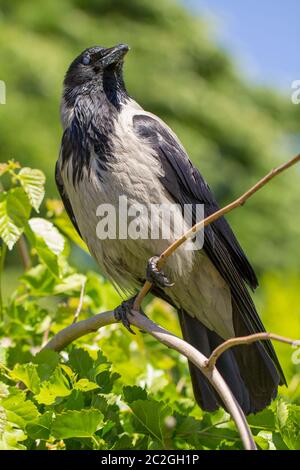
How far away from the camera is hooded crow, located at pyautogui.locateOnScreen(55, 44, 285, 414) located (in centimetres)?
260

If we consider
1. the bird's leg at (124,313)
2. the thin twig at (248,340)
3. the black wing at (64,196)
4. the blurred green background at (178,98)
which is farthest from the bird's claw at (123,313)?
the blurred green background at (178,98)

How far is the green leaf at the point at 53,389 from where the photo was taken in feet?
6.07

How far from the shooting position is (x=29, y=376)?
1.87 metres

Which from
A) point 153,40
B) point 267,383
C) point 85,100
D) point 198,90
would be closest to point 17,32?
point 153,40

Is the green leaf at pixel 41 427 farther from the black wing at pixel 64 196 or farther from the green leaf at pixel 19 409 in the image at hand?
the black wing at pixel 64 196

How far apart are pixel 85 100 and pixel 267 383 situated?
122cm

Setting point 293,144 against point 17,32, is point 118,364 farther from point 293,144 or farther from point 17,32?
point 293,144

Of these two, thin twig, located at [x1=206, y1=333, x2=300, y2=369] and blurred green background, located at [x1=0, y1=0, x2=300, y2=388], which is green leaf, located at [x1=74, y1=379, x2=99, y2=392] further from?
blurred green background, located at [x1=0, y1=0, x2=300, y2=388]

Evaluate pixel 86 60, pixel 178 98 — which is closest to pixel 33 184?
pixel 86 60

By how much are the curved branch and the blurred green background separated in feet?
27.6

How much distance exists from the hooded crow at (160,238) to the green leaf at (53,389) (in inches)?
25.6

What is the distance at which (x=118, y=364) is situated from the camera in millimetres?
2352

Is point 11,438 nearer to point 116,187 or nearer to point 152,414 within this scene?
point 152,414
